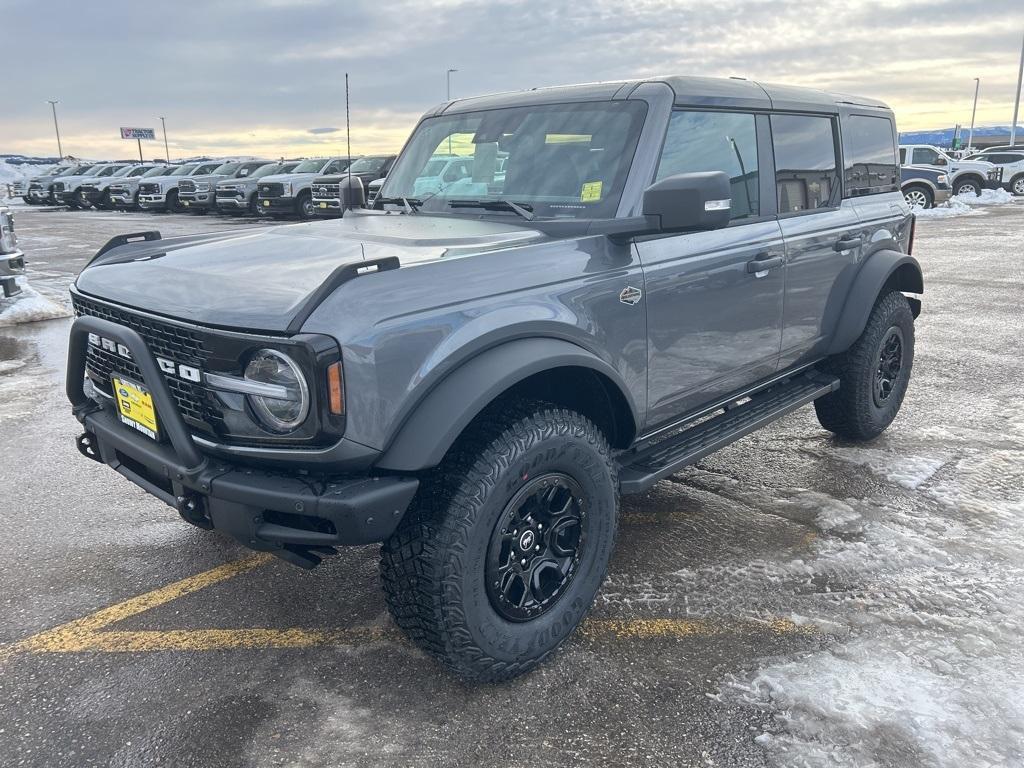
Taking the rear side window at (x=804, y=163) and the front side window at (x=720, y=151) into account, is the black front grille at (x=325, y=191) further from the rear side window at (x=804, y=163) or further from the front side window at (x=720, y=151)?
the front side window at (x=720, y=151)

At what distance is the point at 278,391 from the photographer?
231cm

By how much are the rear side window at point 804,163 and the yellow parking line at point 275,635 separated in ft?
6.79

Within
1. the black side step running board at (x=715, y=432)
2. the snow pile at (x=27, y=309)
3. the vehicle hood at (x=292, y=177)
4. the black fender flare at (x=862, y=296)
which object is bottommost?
the snow pile at (x=27, y=309)

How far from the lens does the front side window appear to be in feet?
11.1

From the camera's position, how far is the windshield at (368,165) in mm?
20284

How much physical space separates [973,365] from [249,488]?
6337mm

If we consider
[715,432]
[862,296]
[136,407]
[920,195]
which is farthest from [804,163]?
[920,195]

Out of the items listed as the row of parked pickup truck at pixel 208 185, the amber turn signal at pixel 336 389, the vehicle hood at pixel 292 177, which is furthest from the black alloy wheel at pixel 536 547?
the vehicle hood at pixel 292 177

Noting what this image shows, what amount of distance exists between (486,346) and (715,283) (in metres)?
1.36

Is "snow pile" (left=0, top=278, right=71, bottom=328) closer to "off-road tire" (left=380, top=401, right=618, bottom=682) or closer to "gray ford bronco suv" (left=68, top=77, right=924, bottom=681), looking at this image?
"gray ford bronco suv" (left=68, top=77, right=924, bottom=681)

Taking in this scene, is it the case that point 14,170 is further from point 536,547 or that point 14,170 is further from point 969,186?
→ point 536,547

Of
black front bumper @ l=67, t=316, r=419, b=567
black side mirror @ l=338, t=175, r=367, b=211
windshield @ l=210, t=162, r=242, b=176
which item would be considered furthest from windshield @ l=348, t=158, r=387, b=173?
black front bumper @ l=67, t=316, r=419, b=567

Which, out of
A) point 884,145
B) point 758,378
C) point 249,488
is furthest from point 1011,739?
A: point 884,145

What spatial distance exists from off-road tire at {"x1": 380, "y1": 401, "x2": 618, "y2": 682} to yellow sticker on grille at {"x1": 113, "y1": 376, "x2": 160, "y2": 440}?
89 cm
